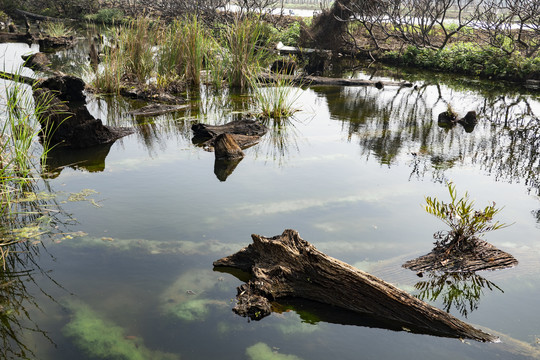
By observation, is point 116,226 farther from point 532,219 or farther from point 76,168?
point 532,219

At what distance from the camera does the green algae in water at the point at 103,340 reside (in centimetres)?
286

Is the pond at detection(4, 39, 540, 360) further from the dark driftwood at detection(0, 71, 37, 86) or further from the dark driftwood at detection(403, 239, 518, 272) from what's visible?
the dark driftwood at detection(0, 71, 37, 86)

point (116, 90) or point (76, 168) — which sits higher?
point (116, 90)

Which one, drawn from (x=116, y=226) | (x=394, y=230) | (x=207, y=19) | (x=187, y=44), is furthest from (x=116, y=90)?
(x=207, y=19)

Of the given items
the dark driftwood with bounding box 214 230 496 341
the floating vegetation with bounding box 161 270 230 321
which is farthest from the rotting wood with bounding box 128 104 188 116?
the dark driftwood with bounding box 214 230 496 341

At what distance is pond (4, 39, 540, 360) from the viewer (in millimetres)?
3012

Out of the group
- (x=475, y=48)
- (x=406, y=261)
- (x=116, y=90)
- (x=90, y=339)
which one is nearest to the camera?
(x=90, y=339)

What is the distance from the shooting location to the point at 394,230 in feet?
14.7

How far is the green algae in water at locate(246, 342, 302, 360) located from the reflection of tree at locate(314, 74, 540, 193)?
3544mm

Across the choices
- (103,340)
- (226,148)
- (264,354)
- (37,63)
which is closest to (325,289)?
(264,354)

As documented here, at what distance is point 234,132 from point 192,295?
3.96m

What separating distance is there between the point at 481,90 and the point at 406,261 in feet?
29.1

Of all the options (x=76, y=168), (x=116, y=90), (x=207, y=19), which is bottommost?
(x=76, y=168)

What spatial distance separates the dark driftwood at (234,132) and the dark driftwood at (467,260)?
342 centimetres
